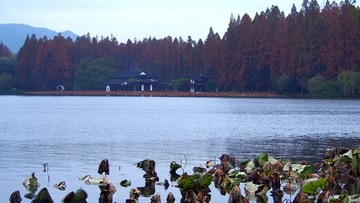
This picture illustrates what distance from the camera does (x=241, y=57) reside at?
125 m

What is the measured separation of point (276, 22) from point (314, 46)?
707 inches

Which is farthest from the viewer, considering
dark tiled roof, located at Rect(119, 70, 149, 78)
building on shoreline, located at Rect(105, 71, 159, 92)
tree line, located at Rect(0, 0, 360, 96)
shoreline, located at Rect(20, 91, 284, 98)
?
dark tiled roof, located at Rect(119, 70, 149, 78)

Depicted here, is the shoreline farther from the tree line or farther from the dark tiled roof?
the dark tiled roof

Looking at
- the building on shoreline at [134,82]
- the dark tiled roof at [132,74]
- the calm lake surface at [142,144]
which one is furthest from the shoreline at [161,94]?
the calm lake surface at [142,144]

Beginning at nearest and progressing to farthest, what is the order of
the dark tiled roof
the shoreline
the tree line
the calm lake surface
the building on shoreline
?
the calm lake surface < the tree line < the shoreline < the building on shoreline < the dark tiled roof

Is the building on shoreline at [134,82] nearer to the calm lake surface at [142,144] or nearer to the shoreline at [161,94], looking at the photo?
the shoreline at [161,94]

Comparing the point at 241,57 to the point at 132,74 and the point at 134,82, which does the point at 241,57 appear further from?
the point at 132,74

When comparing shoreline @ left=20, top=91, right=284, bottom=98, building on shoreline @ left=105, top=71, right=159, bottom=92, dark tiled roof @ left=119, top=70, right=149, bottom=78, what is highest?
dark tiled roof @ left=119, top=70, right=149, bottom=78

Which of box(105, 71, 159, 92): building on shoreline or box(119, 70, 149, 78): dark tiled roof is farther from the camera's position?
box(119, 70, 149, 78): dark tiled roof

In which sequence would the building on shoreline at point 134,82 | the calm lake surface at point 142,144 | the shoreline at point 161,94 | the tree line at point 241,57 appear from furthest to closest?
the building on shoreline at point 134,82, the shoreline at point 161,94, the tree line at point 241,57, the calm lake surface at point 142,144

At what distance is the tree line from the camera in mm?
110125

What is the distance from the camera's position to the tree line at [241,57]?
361ft

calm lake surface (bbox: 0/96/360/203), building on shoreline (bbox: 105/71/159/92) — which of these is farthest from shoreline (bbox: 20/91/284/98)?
calm lake surface (bbox: 0/96/360/203)

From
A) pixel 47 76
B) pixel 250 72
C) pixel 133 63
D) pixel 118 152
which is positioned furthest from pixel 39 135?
pixel 133 63
